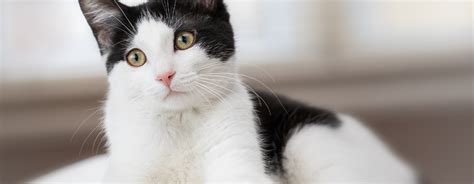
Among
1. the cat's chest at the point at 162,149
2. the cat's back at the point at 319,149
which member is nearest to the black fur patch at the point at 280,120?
the cat's back at the point at 319,149

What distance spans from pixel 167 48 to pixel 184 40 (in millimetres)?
45

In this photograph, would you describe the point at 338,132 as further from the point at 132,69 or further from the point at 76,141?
the point at 76,141

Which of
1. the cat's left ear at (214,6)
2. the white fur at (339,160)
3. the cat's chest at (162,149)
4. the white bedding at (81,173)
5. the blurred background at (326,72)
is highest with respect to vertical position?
the cat's left ear at (214,6)

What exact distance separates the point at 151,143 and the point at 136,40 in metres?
0.18

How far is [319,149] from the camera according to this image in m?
1.04

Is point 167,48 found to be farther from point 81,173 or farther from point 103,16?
point 81,173

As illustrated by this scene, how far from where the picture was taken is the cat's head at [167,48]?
0.89m

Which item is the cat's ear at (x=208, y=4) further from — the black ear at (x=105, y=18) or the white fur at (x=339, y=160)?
the white fur at (x=339, y=160)

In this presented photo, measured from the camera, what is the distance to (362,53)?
2289mm

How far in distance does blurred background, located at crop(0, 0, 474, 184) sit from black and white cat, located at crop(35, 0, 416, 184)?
0.52 meters

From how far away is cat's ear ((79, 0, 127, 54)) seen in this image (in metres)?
0.92

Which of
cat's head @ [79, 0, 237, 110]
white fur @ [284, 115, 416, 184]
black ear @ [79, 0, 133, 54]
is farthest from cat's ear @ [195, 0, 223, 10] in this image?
white fur @ [284, 115, 416, 184]

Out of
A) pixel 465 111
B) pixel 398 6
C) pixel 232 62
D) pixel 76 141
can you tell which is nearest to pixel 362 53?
pixel 398 6

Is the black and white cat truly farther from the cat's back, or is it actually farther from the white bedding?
the white bedding
